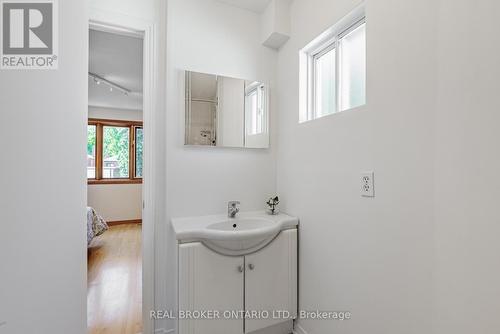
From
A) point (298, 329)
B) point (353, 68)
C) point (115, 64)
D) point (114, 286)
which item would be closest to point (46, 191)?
point (353, 68)

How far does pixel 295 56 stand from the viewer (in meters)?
1.84

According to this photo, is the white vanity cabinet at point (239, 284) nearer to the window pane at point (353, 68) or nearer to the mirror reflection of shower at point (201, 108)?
the mirror reflection of shower at point (201, 108)

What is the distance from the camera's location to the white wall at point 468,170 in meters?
0.79

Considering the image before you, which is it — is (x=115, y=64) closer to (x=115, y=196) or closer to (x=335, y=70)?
(x=335, y=70)

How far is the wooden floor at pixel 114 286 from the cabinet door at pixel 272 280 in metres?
0.98

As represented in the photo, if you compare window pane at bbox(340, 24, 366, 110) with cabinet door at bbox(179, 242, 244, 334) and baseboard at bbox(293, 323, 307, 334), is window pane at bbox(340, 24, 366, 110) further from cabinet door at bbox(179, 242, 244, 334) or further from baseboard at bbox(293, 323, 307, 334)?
baseboard at bbox(293, 323, 307, 334)

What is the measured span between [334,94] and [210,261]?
139cm

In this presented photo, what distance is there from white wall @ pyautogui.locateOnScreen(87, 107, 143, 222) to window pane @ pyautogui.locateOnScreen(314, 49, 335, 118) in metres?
4.59

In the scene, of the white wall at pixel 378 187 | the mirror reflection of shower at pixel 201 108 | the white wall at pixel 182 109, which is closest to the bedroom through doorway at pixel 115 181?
the white wall at pixel 182 109

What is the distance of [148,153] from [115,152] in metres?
4.08

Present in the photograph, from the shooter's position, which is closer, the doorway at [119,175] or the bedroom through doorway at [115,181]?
the doorway at [119,175]

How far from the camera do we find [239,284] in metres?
1.53

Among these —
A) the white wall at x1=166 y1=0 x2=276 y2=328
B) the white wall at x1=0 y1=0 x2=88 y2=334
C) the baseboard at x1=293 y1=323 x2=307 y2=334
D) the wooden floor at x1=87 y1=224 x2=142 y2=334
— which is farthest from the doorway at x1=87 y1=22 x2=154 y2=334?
the baseboard at x1=293 y1=323 x2=307 y2=334

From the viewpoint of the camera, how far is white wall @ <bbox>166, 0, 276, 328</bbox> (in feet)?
5.71
